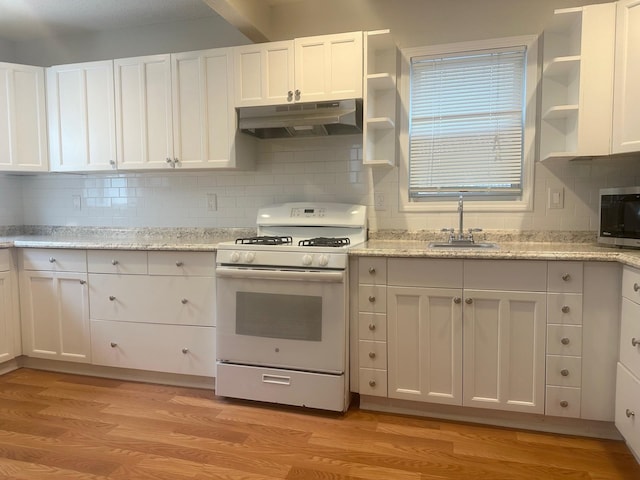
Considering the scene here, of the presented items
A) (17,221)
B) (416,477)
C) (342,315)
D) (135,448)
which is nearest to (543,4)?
(342,315)

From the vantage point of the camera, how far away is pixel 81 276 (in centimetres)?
284

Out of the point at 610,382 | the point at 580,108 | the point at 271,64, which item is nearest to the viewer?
the point at 610,382

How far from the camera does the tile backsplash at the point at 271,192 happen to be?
2.59 m

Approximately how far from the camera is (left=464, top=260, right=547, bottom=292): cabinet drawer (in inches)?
82.5

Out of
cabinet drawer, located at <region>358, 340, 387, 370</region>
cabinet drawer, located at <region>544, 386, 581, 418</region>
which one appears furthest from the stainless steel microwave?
cabinet drawer, located at <region>358, 340, 387, 370</region>

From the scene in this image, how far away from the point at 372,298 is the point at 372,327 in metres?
0.16

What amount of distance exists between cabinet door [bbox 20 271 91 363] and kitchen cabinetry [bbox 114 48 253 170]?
0.91 metres

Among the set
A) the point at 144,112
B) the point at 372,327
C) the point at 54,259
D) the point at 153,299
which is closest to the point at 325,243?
the point at 372,327

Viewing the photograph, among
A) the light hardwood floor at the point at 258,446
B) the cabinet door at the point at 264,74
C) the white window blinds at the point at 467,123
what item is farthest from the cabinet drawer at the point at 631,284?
the cabinet door at the point at 264,74

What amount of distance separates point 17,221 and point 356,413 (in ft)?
10.7

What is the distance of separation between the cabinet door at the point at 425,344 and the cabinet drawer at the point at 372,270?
82 millimetres

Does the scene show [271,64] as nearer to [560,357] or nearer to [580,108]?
[580,108]

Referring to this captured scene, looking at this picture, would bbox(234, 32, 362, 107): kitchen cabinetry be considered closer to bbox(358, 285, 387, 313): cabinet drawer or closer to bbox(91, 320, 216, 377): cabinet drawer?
bbox(358, 285, 387, 313): cabinet drawer

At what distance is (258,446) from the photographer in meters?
2.07
